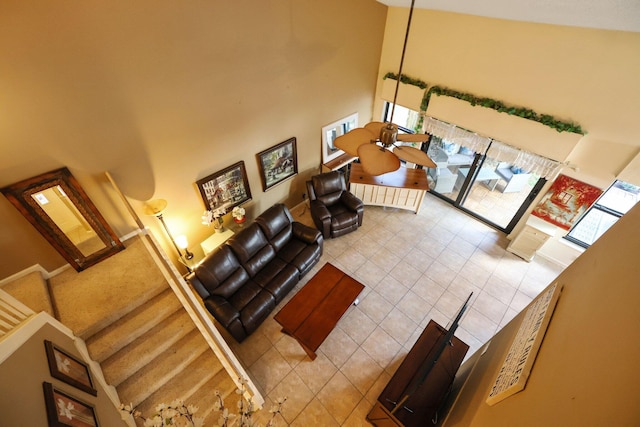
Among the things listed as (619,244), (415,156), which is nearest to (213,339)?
(415,156)

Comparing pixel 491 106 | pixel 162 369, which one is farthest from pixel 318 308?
pixel 491 106

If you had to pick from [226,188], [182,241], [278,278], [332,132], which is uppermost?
[332,132]

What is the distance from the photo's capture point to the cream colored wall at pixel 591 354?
0.87 m

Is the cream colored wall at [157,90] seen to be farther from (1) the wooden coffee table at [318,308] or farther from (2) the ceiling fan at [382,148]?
(2) the ceiling fan at [382,148]

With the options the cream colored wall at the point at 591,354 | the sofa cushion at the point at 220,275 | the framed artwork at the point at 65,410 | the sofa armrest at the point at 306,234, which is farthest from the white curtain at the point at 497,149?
the framed artwork at the point at 65,410

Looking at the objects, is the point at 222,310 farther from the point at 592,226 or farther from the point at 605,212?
the point at 592,226

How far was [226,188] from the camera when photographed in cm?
459

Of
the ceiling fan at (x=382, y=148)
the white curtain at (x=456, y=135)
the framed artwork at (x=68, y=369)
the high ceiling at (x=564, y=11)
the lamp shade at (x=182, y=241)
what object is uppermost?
the high ceiling at (x=564, y=11)

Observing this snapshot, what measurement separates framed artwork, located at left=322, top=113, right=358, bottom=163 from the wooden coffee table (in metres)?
2.88

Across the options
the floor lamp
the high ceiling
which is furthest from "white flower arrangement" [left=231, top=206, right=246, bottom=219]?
the high ceiling

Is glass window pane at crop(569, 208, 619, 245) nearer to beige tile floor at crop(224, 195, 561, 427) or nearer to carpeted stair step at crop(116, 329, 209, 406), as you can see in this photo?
beige tile floor at crop(224, 195, 561, 427)

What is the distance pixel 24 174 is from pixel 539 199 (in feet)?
24.6

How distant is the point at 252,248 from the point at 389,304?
257cm

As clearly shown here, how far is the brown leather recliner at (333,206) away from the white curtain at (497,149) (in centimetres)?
226
